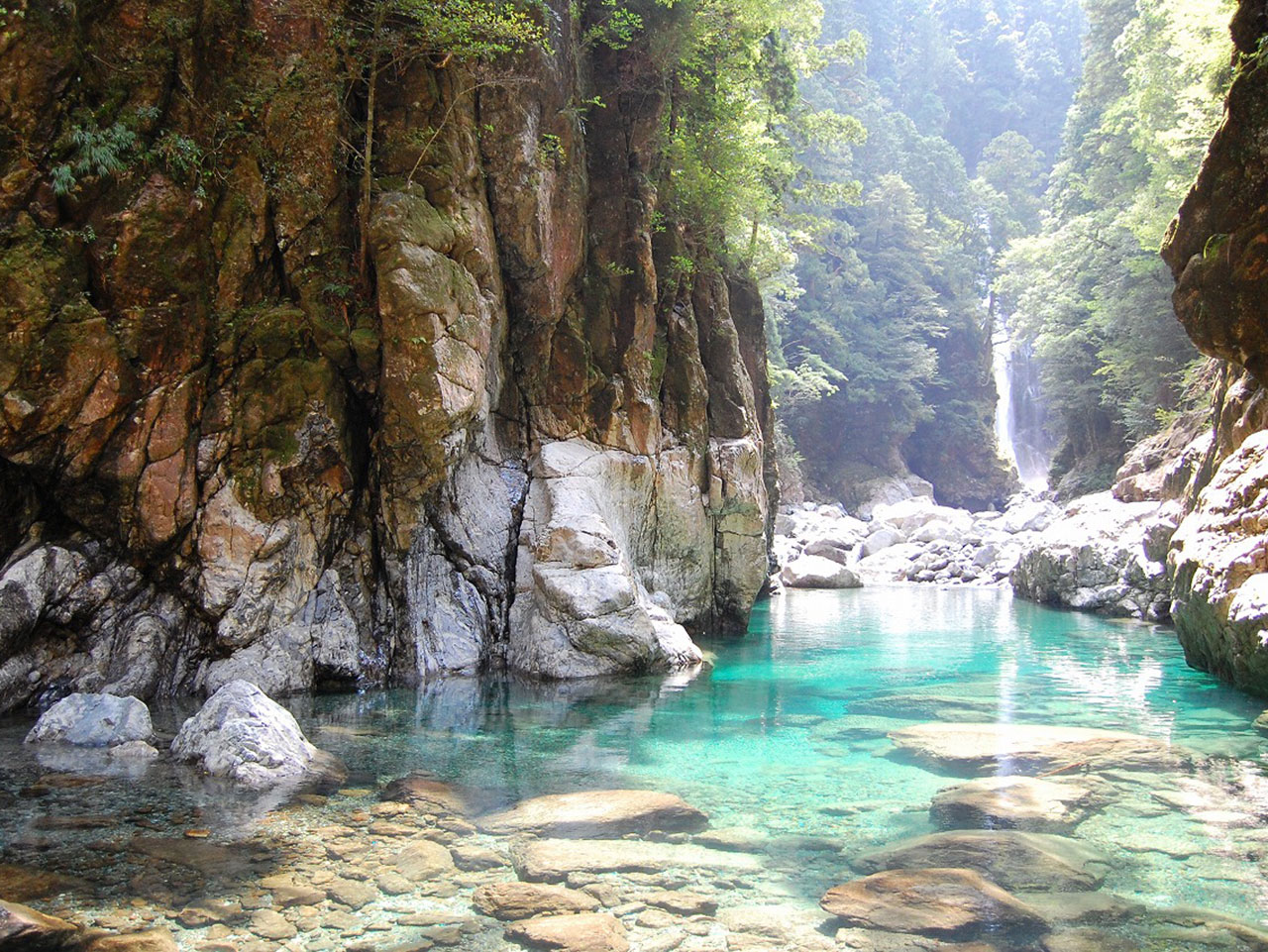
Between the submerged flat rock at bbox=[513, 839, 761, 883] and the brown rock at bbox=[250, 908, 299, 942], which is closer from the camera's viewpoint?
the brown rock at bbox=[250, 908, 299, 942]

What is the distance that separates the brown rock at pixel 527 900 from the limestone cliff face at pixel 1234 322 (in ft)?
24.4

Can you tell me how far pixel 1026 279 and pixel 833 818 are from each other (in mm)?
38899

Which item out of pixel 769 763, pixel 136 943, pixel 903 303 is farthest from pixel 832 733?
pixel 903 303

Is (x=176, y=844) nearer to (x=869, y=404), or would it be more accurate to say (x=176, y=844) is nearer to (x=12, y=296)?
(x=12, y=296)

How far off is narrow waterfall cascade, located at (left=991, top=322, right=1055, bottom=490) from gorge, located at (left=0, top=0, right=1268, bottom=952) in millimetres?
32706

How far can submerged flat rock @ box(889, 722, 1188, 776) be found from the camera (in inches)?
262

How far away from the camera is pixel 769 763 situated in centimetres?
696

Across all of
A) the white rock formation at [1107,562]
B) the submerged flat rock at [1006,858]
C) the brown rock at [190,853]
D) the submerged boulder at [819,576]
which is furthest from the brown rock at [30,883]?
the submerged boulder at [819,576]

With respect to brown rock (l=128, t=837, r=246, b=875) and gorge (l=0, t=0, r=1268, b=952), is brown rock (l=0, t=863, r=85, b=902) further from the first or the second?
brown rock (l=128, t=837, r=246, b=875)

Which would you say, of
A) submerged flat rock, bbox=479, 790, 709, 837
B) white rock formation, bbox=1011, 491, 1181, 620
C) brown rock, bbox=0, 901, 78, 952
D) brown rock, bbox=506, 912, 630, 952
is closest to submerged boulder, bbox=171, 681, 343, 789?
submerged flat rock, bbox=479, 790, 709, 837

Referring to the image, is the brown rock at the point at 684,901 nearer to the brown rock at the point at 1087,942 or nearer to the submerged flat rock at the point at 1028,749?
the brown rock at the point at 1087,942

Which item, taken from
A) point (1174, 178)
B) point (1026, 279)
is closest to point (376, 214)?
point (1174, 178)

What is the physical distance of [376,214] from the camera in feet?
32.0

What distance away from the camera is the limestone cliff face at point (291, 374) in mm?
7988
